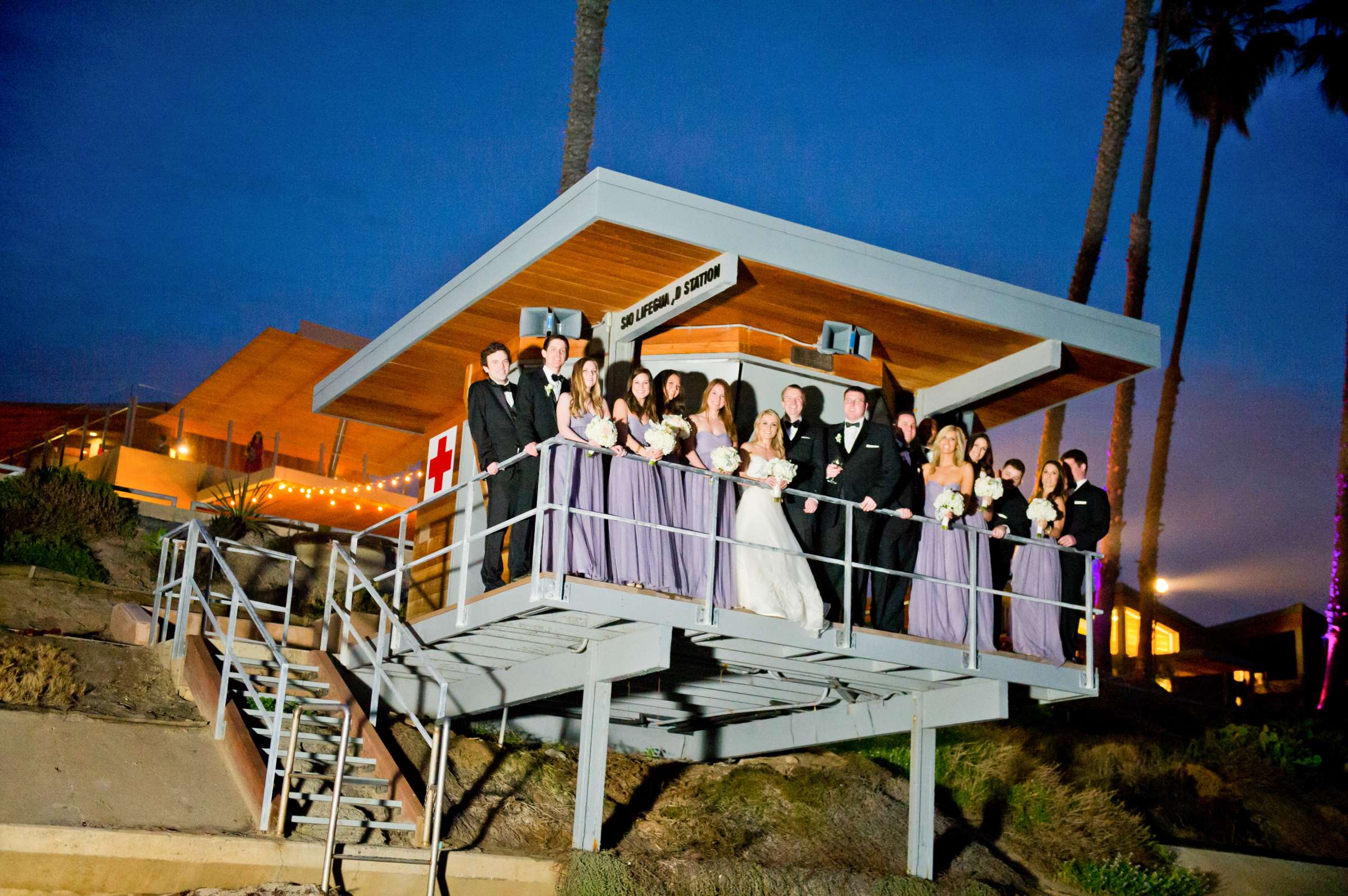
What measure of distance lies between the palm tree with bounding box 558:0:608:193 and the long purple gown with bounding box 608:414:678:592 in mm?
9912

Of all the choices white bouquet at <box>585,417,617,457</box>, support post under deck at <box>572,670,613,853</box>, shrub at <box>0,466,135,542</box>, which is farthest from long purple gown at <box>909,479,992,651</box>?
shrub at <box>0,466,135,542</box>

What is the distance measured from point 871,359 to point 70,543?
10.8 metres

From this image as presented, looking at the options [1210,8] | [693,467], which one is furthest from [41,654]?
[1210,8]

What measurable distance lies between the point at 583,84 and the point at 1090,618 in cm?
1175

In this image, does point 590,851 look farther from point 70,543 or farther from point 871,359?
point 70,543

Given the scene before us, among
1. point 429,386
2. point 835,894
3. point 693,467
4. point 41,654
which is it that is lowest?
point 835,894

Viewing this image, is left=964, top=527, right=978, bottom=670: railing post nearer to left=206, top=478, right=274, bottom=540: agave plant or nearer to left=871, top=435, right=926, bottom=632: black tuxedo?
left=871, top=435, right=926, bottom=632: black tuxedo

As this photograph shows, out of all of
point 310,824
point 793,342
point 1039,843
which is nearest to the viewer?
point 310,824

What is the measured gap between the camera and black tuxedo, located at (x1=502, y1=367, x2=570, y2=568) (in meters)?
10.8

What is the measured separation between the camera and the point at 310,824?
10.8 metres

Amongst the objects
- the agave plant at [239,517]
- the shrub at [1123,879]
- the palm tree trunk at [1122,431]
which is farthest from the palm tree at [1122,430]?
the agave plant at [239,517]

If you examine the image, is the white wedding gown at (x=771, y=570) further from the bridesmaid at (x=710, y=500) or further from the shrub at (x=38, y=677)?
the shrub at (x=38, y=677)

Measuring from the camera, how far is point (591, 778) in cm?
1115

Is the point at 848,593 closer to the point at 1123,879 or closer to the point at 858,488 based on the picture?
the point at 858,488
